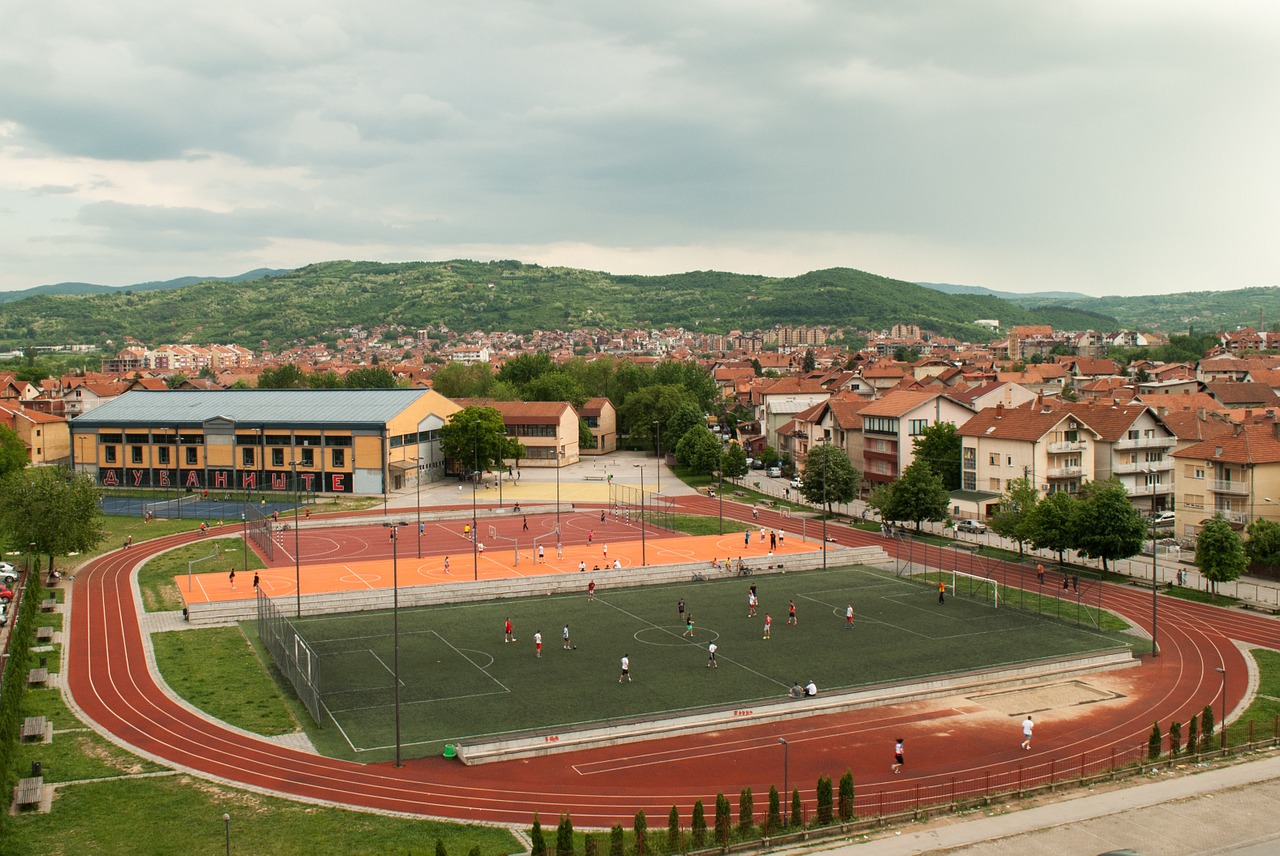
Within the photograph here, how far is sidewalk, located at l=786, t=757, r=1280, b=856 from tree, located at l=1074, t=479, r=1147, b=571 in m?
28.9

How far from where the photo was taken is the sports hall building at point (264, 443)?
90812 mm

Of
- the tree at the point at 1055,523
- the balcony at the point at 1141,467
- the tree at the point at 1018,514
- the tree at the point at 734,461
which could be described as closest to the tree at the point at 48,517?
the tree at the point at 1018,514

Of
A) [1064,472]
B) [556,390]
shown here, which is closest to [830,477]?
[1064,472]

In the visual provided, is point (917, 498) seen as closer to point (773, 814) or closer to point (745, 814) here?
point (773, 814)

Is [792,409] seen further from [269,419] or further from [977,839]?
[977,839]

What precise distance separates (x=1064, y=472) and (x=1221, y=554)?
21604 mm

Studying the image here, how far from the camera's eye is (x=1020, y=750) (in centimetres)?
3189

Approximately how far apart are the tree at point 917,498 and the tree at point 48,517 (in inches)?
2006

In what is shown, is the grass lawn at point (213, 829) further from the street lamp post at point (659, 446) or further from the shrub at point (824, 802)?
the street lamp post at point (659, 446)

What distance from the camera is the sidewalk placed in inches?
945

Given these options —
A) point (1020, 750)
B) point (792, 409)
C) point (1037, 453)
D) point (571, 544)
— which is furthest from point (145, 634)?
point (792, 409)

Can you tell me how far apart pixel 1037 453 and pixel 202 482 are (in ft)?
237

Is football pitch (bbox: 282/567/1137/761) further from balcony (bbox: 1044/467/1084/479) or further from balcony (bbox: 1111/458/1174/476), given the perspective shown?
balcony (bbox: 1111/458/1174/476)

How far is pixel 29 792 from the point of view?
27.5 meters
